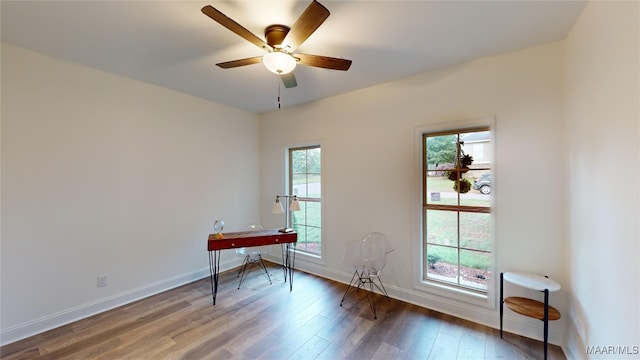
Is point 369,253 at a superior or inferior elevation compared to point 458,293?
superior

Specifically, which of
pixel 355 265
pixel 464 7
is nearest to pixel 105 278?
pixel 355 265

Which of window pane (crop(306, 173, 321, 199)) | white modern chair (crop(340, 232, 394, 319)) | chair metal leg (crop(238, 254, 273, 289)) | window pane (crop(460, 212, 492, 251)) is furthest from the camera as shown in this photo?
window pane (crop(306, 173, 321, 199))

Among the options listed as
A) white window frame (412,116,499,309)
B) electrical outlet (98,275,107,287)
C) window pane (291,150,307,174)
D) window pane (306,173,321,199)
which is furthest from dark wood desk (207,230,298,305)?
white window frame (412,116,499,309)

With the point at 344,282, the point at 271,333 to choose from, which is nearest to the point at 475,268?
the point at 344,282

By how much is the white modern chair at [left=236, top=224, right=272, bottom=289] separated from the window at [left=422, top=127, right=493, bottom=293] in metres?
2.26

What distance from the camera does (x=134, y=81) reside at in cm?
296

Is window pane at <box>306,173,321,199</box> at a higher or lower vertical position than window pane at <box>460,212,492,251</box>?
higher

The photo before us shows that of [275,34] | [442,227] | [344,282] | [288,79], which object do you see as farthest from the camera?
[344,282]

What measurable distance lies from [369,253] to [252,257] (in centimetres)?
211

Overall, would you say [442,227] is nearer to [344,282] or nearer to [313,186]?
[344,282]

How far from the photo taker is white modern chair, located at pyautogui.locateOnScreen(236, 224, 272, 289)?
11.7ft

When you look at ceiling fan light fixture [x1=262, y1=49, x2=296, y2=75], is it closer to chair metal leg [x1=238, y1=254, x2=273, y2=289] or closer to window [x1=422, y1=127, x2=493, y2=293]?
window [x1=422, y1=127, x2=493, y2=293]

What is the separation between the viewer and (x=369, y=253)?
3117 millimetres

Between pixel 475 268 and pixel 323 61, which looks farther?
pixel 475 268
